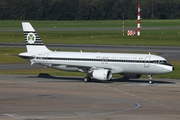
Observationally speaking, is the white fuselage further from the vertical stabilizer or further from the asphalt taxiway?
the asphalt taxiway

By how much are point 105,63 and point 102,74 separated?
1.67 metres

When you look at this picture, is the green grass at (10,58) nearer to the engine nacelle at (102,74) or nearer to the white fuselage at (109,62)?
the white fuselage at (109,62)

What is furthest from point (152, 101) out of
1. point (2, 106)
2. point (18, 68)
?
point (18, 68)

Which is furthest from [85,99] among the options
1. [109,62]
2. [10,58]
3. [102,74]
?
[10,58]

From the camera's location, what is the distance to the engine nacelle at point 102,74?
59.2m

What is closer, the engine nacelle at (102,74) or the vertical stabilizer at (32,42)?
the engine nacelle at (102,74)

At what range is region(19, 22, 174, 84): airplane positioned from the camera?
192ft

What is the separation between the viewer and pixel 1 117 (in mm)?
37469

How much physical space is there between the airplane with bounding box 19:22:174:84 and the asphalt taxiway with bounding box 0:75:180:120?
4.08 ft

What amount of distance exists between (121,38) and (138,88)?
84370 mm

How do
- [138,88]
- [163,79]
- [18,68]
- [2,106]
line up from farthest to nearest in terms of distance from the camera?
[18,68] < [163,79] < [138,88] < [2,106]

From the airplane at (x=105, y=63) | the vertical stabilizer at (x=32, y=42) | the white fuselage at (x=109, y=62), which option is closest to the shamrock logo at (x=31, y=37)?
the vertical stabilizer at (x=32, y=42)

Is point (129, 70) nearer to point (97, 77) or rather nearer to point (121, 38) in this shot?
point (97, 77)

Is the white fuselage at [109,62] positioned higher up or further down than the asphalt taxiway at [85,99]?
higher up
